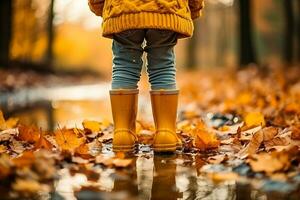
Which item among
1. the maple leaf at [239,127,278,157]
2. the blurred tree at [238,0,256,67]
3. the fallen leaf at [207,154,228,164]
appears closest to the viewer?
the fallen leaf at [207,154,228,164]

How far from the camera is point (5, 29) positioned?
57.7ft

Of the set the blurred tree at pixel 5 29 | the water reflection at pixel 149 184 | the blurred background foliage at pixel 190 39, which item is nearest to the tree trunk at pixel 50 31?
the blurred background foliage at pixel 190 39

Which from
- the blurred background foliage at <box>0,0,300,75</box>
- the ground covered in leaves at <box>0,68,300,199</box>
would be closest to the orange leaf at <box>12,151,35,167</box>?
the ground covered in leaves at <box>0,68,300,199</box>

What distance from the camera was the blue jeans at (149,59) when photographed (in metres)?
3.62

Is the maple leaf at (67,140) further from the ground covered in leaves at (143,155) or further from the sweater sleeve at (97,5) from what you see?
the sweater sleeve at (97,5)

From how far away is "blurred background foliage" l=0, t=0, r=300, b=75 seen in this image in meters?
17.8

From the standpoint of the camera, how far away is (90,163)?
9.94ft

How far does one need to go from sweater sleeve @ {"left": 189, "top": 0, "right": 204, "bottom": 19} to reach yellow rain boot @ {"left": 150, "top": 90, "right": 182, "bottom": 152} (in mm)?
649

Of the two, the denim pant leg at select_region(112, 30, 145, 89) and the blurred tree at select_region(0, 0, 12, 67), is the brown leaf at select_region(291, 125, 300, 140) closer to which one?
the denim pant leg at select_region(112, 30, 145, 89)

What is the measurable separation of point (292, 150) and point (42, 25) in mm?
34130

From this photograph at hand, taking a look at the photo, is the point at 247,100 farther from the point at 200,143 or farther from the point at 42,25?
the point at 42,25

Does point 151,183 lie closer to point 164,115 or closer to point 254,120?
point 164,115

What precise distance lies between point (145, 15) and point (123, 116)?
0.73 m

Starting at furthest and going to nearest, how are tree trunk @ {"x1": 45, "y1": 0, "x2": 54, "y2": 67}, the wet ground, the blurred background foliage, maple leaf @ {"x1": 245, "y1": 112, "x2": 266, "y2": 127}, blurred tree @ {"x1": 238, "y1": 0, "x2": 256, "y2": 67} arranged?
tree trunk @ {"x1": 45, "y1": 0, "x2": 54, "y2": 67} → the blurred background foliage → blurred tree @ {"x1": 238, "y1": 0, "x2": 256, "y2": 67} → maple leaf @ {"x1": 245, "y1": 112, "x2": 266, "y2": 127} → the wet ground
